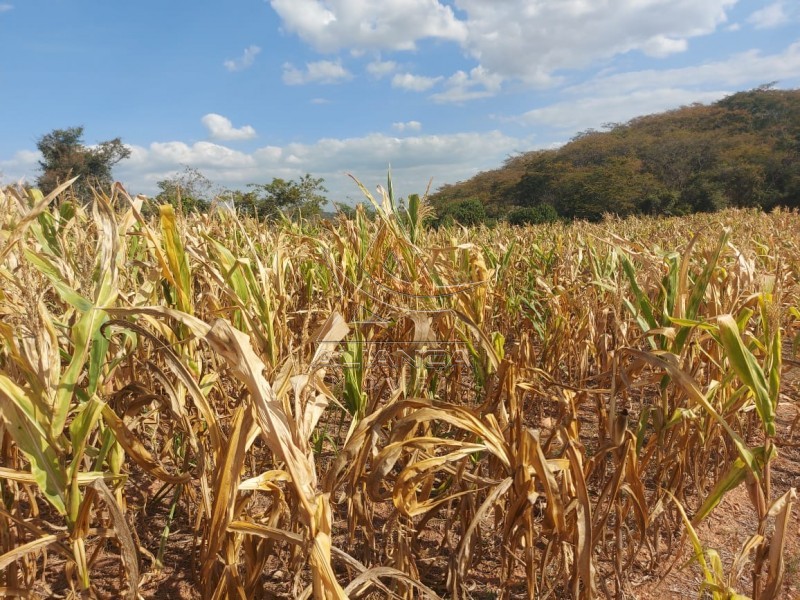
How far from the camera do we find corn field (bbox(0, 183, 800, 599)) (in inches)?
30.0

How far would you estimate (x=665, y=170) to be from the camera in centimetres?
3086

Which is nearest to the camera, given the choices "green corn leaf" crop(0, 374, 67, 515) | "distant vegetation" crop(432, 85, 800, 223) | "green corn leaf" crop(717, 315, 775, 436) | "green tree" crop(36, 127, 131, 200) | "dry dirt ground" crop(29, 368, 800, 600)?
"green corn leaf" crop(0, 374, 67, 515)

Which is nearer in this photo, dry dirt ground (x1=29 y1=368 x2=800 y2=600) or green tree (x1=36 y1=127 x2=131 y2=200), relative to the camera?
dry dirt ground (x1=29 y1=368 x2=800 y2=600)

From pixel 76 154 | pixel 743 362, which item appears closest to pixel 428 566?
pixel 743 362

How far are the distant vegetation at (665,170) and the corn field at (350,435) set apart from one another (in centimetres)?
1550

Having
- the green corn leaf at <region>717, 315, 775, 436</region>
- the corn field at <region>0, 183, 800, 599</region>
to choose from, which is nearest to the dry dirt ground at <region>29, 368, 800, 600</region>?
the corn field at <region>0, 183, 800, 599</region>

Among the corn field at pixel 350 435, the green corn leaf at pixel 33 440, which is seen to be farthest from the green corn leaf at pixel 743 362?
the green corn leaf at pixel 33 440

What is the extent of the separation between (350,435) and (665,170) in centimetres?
3503

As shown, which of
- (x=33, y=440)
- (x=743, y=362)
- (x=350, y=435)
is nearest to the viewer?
(x=33, y=440)

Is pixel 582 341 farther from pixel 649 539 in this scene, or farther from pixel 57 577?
pixel 57 577

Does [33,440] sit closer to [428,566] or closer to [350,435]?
[350,435]

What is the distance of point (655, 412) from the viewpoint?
1.21 metres

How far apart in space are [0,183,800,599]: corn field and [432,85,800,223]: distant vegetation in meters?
15.5

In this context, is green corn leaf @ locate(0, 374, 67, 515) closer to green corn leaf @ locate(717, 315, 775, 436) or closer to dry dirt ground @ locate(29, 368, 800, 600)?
dry dirt ground @ locate(29, 368, 800, 600)
